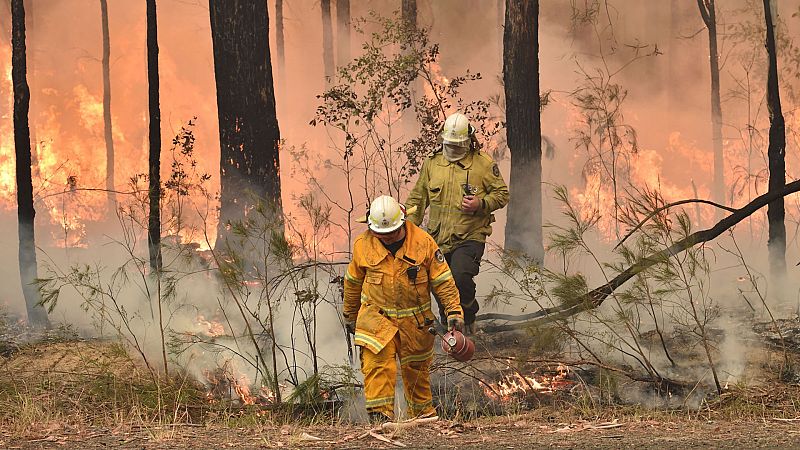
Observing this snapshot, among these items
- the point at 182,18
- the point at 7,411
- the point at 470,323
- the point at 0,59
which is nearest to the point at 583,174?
the point at 182,18

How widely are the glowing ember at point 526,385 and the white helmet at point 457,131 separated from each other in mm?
1970

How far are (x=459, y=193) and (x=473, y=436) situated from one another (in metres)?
2.38

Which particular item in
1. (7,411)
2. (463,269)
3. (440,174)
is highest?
(440,174)

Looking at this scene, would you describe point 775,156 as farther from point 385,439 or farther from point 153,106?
point 385,439

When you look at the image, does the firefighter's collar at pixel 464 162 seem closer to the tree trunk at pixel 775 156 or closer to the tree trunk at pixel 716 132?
the tree trunk at pixel 775 156

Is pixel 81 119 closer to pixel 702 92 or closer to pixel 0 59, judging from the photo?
pixel 0 59

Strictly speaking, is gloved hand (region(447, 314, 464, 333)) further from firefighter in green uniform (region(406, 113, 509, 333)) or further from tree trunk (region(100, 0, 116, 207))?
tree trunk (region(100, 0, 116, 207))

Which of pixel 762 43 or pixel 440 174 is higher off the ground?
pixel 762 43

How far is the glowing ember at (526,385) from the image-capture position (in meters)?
10.4

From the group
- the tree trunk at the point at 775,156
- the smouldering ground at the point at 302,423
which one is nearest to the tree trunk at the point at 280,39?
the tree trunk at the point at 775,156

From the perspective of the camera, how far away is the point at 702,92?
24.7 metres

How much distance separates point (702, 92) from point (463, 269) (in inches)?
634

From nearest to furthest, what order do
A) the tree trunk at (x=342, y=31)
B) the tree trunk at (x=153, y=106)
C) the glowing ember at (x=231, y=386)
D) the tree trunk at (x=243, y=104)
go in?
the glowing ember at (x=231, y=386), the tree trunk at (x=153, y=106), the tree trunk at (x=243, y=104), the tree trunk at (x=342, y=31)

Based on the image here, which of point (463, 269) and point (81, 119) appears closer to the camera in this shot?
point (463, 269)
